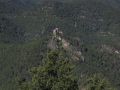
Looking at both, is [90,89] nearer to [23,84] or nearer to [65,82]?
[65,82]

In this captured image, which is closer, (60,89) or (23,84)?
(60,89)

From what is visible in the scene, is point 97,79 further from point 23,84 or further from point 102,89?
point 23,84

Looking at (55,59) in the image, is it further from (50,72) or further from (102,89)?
(102,89)

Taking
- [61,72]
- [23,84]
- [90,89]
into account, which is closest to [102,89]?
[90,89]

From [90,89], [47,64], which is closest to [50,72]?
[47,64]

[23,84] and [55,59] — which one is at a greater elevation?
[55,59]
